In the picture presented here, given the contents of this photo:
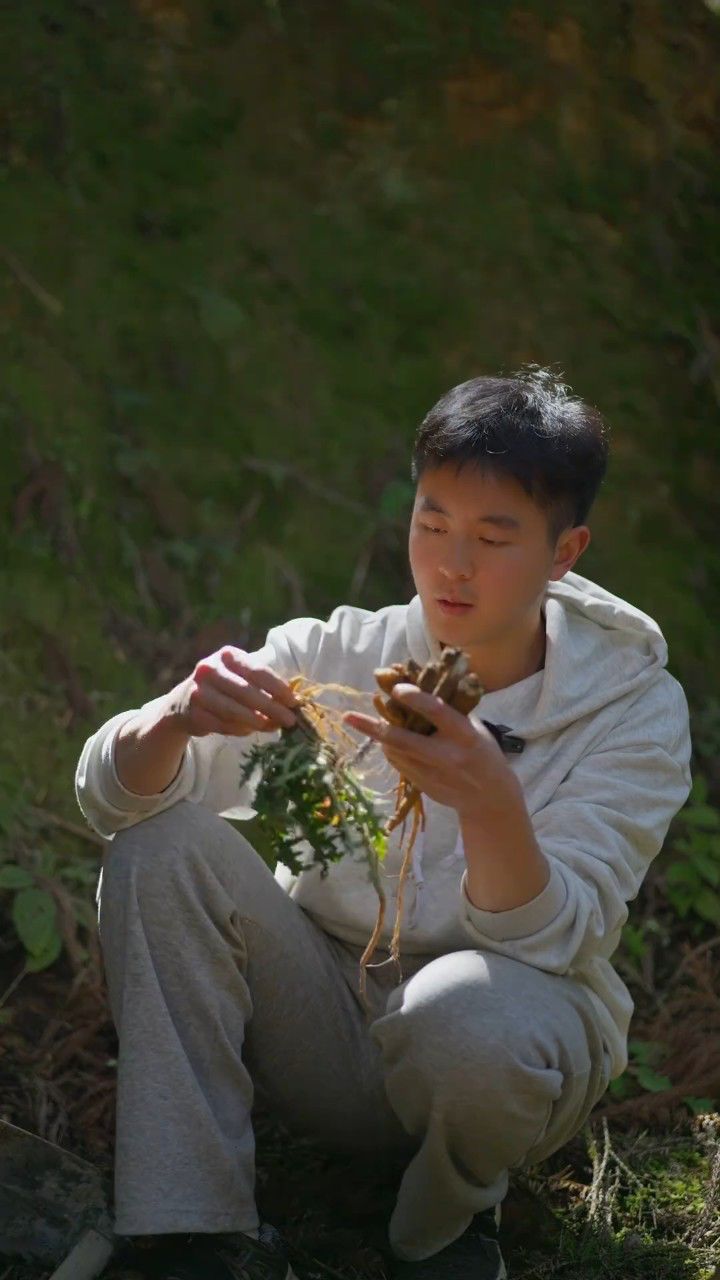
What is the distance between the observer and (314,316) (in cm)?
573

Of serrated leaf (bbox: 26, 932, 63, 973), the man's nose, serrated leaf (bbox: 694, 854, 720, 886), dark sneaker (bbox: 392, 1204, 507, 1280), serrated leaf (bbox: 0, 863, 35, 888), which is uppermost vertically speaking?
A: the man's nose

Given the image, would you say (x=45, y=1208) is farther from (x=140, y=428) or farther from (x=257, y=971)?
(x=140, y=428)

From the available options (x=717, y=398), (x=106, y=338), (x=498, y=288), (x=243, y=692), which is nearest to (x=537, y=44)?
(x=498, y=288)

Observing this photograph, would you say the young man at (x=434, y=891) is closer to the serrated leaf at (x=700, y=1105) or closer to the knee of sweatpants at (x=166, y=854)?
the knee of sweatpants at (x=166, y=854)

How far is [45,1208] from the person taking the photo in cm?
298

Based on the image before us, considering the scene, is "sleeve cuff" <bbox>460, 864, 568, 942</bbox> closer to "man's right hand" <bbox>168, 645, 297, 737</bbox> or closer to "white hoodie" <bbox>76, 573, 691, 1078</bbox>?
"white hoodie" <bbox>76, 573, 691, 1078</bbox>

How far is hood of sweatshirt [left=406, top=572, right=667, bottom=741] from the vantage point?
3168 millimetres

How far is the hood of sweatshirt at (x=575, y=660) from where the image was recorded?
3.17 metres

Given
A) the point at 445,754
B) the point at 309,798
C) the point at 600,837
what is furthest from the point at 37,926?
the point at 445,754

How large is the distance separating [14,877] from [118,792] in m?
1.37

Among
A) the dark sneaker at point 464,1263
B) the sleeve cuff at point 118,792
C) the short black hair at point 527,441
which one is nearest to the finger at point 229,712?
the sleeve cuff at point 118,792

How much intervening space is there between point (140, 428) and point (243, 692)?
9.30ft

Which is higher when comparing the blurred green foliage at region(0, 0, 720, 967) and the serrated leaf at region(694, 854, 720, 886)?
the blurred green foliage at region(0, 0, 720, 967)

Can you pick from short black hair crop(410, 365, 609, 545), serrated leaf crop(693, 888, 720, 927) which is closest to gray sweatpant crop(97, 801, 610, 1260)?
short black hair crop(410, 365, 609, 545)
